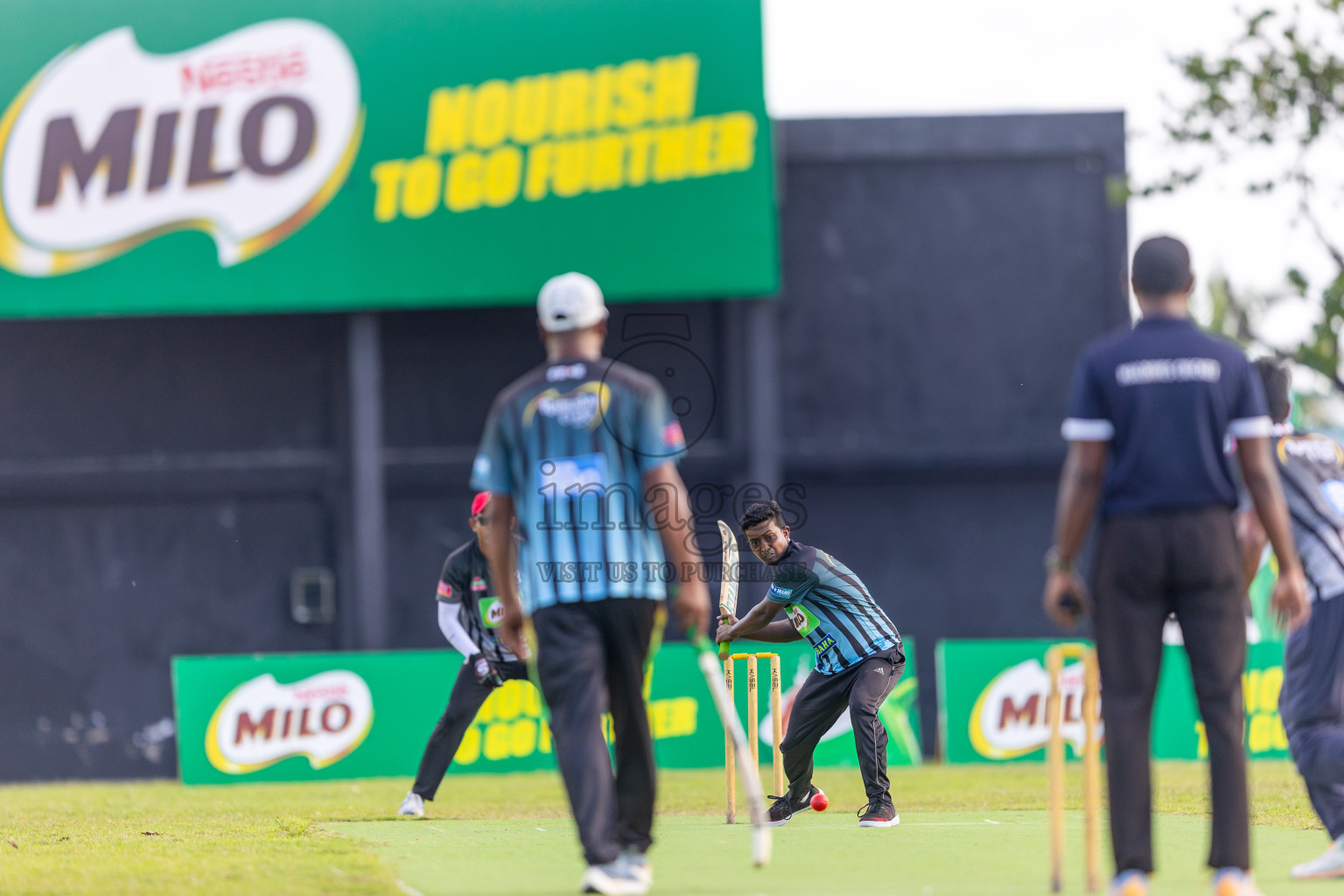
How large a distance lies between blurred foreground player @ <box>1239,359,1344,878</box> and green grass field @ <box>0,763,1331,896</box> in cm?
47

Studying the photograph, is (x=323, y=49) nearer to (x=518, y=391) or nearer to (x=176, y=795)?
(x=176, y=795)

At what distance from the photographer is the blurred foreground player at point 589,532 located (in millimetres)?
6188

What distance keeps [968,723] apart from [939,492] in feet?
19.8

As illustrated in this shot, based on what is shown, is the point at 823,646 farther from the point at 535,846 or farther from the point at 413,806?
the point at 413,806

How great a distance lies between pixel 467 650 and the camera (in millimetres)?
11133

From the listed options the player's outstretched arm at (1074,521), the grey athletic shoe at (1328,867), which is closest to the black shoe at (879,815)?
the grey athletic shoe at (1328,867)

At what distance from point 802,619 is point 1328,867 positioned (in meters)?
3.48

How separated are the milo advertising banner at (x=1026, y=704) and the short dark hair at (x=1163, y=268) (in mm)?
11959

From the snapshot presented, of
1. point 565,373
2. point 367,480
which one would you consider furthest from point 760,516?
point 367,480

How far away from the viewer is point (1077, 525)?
18.9 feet

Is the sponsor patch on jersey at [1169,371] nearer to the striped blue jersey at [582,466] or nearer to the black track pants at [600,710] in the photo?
the striped blue jersey at [582,466]

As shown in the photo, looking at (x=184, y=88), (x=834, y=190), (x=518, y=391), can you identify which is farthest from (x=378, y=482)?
(x=518, y=391)

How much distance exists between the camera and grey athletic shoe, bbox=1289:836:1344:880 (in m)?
6.77

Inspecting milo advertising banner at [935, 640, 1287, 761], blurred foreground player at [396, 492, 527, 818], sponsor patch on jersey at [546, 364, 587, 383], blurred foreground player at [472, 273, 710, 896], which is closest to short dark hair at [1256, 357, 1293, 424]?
blurred foreground player at [472, 273, 710, 896]
